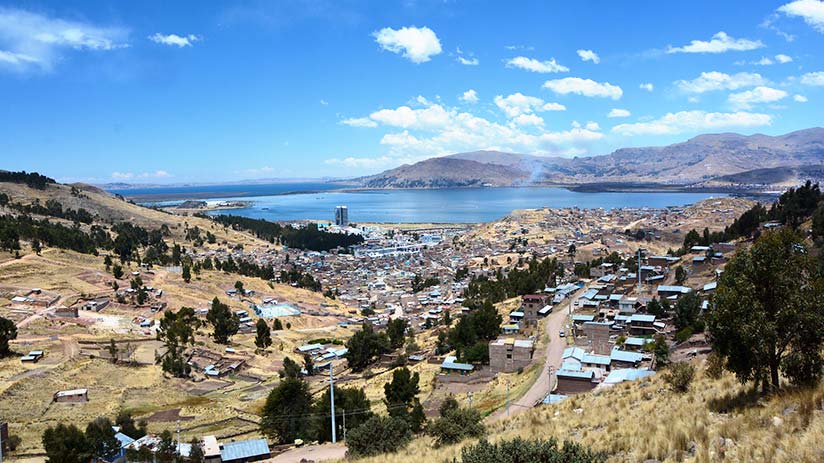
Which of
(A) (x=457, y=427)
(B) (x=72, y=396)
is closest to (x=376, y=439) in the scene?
(A) (x=457, y=427)

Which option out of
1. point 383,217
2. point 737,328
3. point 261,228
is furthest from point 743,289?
point 383,217

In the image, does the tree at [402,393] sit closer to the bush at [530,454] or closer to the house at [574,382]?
the house at [574,382]

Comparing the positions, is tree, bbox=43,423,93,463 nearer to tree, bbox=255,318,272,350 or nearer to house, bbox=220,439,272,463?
house, bbox=220,439,272,463

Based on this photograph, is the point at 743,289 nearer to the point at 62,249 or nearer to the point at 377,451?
the point at 377,451

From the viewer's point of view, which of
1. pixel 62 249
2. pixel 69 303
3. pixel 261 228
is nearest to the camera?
pixel 69 303

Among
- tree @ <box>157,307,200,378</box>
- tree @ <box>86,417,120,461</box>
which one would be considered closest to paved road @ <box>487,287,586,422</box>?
tree @ <box>86,417,120,461</box>
